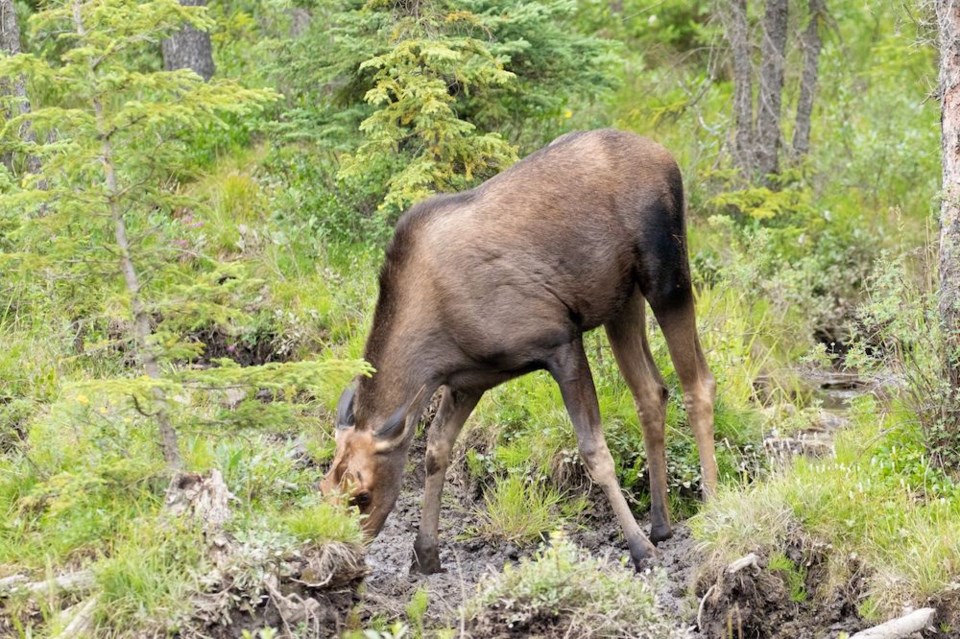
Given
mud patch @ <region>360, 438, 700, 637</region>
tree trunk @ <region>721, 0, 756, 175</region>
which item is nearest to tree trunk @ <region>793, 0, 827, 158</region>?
tree trunk @ <region>721, 0, 756, 175</region>

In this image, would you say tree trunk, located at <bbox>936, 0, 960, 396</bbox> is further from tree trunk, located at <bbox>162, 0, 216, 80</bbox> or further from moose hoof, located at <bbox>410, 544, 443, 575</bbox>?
tree trunk, located at <bbox>162, 0, 216, 80</bbox>

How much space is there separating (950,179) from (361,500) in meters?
4.35

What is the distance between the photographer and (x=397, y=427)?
7441 millimetres

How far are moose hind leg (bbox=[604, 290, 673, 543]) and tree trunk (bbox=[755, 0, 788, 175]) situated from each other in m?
5.62

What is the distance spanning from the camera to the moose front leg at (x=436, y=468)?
322 inches

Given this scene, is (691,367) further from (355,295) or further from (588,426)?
(355,295)

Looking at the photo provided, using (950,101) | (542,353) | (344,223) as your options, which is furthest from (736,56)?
(542,353)

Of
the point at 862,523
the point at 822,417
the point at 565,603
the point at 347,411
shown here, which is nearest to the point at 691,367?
the point at 862,523

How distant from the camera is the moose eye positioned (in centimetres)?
747

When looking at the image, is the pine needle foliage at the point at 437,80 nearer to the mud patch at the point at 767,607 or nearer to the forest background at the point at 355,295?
the forest background at the point at 355,295

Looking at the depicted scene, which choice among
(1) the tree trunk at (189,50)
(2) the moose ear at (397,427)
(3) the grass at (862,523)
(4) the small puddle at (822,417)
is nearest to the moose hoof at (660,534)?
(3) the grass at (862,523)

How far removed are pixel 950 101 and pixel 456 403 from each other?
12.7 ft

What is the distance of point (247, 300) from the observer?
36.1 feet

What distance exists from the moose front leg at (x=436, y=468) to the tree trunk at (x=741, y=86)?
609 centimetres
